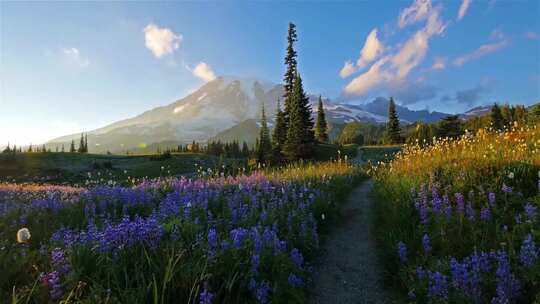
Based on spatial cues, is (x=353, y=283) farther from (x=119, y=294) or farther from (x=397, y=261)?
(x=119, y=294)

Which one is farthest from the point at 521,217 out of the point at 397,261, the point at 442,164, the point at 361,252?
the point at 442,164

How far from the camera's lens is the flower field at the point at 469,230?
125 inches

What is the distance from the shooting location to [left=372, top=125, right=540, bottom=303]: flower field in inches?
125

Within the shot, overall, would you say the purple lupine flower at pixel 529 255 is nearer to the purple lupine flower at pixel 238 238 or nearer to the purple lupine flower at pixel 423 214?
the purple lupine flower at pixel 423 214

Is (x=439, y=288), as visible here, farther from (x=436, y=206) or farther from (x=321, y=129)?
(x=321, y=129)

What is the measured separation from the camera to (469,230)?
4586 mm

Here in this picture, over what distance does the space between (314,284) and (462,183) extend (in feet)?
12.6

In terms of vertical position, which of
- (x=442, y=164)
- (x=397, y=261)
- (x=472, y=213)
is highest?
(x=442, y=164)

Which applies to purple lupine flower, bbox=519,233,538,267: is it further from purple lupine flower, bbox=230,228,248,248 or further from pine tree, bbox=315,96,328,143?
pine tree, bbox=315,96,328,143

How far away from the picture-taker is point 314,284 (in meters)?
4.38

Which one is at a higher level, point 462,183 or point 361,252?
point 462,183

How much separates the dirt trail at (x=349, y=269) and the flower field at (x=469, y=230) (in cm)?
28

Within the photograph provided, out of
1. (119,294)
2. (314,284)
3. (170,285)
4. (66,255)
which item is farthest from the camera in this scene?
(314,284)

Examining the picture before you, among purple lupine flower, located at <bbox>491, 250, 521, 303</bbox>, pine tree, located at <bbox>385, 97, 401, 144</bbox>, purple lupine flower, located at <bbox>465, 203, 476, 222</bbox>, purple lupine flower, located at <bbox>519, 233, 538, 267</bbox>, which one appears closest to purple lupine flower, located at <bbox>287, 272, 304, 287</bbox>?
purple lupine flower, located at <bbox>491, 250, 521, 303</bbox>
